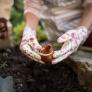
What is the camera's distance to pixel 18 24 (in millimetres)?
2469

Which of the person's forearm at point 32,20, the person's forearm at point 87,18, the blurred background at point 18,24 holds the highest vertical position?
the person's forearm at point 87,18

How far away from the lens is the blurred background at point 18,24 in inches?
91.6

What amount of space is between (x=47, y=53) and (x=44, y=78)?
0.78ft

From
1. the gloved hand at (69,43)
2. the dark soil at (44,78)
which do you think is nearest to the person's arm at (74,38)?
the gloved hand at (69,43)

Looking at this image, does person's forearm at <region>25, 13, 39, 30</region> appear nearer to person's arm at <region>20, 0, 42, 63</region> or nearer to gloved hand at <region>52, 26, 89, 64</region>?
person's arm at <region>20, 0, 42, 63</region>

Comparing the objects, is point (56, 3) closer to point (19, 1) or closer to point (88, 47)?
point (88, 47)

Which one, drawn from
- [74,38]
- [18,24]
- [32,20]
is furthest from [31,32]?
[18,24]

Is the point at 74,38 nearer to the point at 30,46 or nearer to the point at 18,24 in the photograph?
the point at 30,46

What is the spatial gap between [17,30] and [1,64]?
19.2 inches

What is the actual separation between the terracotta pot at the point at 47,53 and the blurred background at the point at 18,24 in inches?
27.7

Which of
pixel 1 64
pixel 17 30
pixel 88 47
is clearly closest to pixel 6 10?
pixel 17 30

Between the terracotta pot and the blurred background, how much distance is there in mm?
703

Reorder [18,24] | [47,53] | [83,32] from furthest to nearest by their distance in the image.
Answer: [18,24]
[83,32]
[47,53]

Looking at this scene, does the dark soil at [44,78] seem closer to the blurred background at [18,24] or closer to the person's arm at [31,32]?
the person's arm at [31,32]
